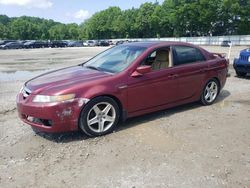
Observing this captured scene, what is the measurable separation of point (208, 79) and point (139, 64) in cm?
208

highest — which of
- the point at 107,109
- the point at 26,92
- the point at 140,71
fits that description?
the point at 140,71

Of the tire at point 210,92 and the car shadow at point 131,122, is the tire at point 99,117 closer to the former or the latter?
the car shadow at point 131,122

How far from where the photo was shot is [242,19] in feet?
231

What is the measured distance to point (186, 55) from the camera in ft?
22.9

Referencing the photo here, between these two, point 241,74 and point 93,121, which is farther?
point 241,74

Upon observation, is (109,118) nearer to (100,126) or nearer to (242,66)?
(100,126)

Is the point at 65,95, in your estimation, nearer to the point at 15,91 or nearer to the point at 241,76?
the point at 15,91

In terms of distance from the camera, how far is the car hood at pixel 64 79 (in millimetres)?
5426

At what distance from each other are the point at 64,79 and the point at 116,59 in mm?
1215

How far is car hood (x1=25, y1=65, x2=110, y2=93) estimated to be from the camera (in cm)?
543

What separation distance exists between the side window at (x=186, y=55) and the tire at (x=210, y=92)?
0.63 metres

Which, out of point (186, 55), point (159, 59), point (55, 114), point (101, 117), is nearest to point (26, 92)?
point (55, 114)

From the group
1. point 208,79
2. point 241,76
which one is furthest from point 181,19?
point 208,79

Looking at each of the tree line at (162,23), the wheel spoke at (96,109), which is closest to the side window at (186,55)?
the wheel spoke at (96,109)
